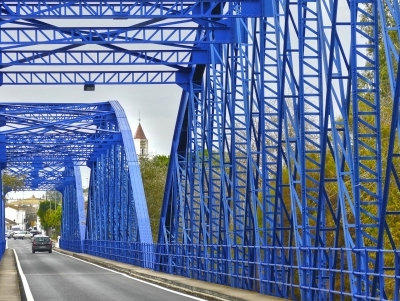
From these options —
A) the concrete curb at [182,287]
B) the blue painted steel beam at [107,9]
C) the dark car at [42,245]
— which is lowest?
the concrete curb at [182,287]

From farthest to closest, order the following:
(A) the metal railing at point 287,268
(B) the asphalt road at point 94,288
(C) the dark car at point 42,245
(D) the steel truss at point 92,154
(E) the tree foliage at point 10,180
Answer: (C) the dark car at point 42,245
(E) the tree foliage at point 10,180
(D) the steel truss at point 92,154
(B) the asphalt road at point 94,288
(A) the metal railing at point 287,268

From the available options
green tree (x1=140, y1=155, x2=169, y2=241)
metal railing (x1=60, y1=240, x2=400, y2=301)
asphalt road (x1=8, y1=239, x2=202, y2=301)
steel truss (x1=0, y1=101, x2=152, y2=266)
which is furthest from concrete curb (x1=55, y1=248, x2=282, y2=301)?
green tree (x1=140, y1=155, x2=169, y2=241)

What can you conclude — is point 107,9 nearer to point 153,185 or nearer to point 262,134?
point 262,134

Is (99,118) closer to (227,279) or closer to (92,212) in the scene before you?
(92,212)

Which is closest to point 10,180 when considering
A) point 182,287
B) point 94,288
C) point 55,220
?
point 94,288

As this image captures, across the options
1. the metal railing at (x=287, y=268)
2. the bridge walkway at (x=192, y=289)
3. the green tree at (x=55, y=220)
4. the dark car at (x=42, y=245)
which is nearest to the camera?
the metal railing at (x=287, y=268)

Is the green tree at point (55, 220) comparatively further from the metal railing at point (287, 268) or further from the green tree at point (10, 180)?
the metal railing at point (287, 268)

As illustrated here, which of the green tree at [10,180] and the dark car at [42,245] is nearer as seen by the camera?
the green tree at [10,180]

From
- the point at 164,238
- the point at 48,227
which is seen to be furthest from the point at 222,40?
the point at 48,227

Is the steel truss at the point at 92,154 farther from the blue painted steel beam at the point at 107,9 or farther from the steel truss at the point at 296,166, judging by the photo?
the blue painted steel beam at the point at 107,9

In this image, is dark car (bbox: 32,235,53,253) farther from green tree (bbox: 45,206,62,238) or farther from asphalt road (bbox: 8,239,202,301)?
green tree (bbox: 45,206,62,238)

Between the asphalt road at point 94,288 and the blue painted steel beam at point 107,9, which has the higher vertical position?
the blue painted steel beam at point 107,9

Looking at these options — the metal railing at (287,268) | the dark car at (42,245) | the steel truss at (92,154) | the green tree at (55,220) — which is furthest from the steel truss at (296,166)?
the green tree at (55,220)

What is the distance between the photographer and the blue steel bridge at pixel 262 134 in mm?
19938
